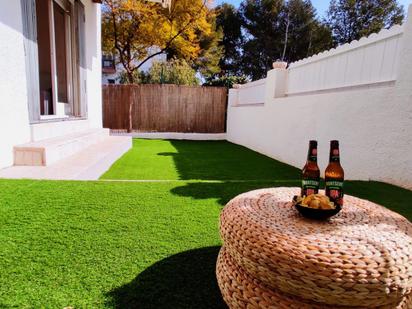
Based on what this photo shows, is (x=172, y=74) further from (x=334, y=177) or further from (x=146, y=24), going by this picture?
(x=334, y=177)

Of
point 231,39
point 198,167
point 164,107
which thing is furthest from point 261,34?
point 198,167

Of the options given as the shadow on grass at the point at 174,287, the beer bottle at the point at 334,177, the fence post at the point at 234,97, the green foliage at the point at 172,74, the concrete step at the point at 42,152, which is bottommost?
the shadow on grass at the point at 174,287

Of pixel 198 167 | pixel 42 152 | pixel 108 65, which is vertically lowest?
pixel 198 167

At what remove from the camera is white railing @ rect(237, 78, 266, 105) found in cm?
770

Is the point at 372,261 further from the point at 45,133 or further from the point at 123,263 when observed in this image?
Answer: the point at 45,133

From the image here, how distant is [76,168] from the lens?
12.6 ft

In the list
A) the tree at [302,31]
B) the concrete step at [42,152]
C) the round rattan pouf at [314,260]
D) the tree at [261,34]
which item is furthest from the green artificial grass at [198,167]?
the tree at [302,31]

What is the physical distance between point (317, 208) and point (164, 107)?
10.1m

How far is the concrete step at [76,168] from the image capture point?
11.0 feet

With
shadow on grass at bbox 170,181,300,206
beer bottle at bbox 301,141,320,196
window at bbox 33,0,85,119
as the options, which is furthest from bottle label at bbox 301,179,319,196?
window at bbox 33,0,85,119

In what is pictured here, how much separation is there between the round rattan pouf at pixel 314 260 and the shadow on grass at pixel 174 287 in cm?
20

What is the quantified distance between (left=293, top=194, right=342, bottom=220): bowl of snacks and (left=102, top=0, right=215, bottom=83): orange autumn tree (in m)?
14.1

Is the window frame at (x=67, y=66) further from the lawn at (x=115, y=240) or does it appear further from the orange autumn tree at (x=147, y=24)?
the orange autumn tree at (x=147, y=24)

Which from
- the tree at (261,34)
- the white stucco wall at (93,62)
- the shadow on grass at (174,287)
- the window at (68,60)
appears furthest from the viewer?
the tree at (261,34)
